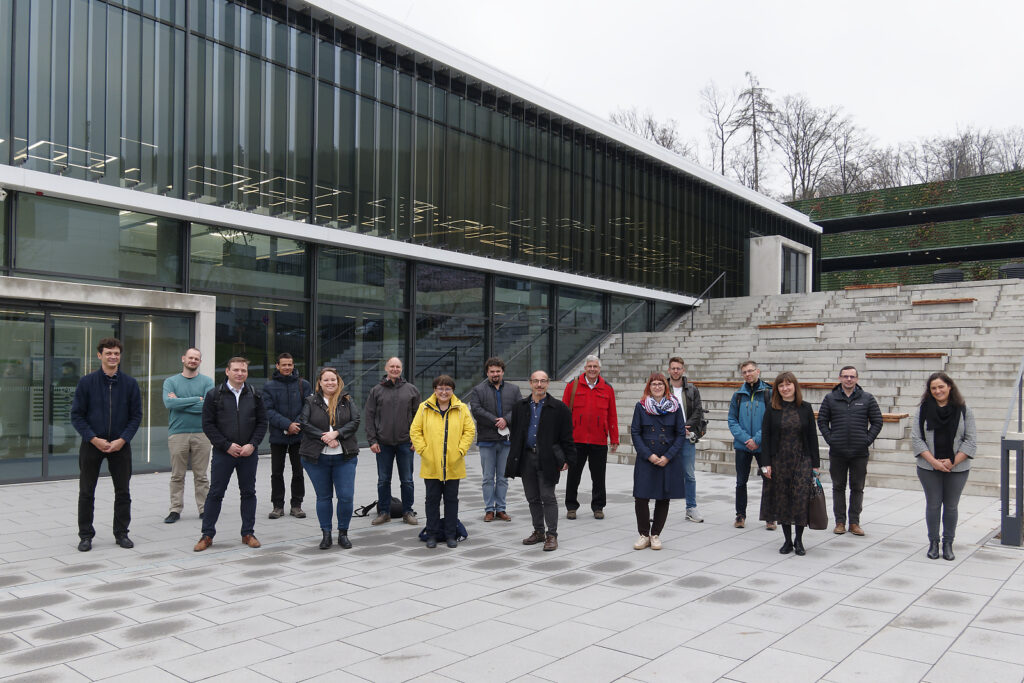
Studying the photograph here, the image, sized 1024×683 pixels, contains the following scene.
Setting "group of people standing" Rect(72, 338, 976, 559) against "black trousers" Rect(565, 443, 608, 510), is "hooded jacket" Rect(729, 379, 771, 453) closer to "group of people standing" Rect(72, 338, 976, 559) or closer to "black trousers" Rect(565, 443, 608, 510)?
"group of people standing" Rect(72, 338, 976, 559)

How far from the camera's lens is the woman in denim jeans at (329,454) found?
7.25 metres

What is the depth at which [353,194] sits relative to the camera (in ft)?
53.1

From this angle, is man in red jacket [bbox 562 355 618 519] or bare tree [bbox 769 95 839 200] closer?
man in red jacket [bbox 562 355 618 519]

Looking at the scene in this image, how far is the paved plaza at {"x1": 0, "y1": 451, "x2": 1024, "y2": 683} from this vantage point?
14.3 ft

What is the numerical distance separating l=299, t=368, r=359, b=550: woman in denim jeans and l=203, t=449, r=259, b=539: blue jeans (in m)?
0.57

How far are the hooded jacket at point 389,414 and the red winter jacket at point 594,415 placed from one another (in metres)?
1.86

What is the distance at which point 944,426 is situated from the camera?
712 centimetres

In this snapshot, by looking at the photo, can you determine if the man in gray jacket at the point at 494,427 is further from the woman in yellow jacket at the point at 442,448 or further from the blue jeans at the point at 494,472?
the woman in yellow jacket at the point at 442,448

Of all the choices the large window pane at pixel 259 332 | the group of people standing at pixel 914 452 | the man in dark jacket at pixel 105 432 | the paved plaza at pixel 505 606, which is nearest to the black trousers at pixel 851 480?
the paved plaza at pixel 505 606

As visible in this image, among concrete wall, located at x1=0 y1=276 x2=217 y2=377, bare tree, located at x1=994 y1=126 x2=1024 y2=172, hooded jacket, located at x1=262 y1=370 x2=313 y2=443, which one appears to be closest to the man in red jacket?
hooded jacket, located at x1=262 y1=370 x2=313 y2=443

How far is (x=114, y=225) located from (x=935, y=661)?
12.6 m

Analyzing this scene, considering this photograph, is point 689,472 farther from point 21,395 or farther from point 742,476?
point 21,395

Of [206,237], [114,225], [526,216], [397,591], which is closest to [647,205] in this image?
[526,216]

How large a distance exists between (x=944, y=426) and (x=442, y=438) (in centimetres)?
467
